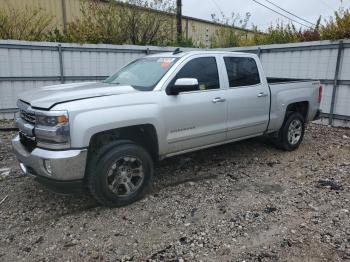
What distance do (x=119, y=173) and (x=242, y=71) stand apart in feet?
8.89

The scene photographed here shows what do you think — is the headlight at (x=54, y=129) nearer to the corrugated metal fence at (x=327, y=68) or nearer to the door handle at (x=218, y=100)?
the door handle at (x=218, y=100)

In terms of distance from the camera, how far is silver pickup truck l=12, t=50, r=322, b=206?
11.3 ft

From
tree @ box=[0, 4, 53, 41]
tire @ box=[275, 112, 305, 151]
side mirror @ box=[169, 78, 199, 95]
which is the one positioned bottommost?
tire @ box=[275, 112, 305, 151]

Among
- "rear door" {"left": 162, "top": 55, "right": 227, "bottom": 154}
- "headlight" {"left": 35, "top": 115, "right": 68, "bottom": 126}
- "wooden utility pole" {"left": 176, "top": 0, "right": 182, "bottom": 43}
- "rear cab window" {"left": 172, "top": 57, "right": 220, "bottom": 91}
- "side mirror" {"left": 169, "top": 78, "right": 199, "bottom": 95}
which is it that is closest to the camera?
"headlight" {"left": 35, "top": 115, "right": 68, "bottom": 126}

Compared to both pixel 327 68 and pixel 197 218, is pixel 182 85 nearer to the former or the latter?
pixel 197 218

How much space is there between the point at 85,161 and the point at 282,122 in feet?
12.7

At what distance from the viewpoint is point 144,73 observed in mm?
4652

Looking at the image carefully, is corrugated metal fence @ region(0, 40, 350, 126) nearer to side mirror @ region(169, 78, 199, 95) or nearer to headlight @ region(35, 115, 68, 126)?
side mirror @ region(169, 78, 199, 95)

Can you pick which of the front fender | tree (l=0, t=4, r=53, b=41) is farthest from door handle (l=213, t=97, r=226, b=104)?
tree (l=0, t=4, r=53, b=41)

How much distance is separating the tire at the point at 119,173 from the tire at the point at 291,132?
10.2 ft

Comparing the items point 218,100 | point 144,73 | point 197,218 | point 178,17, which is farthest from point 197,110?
→ point 178,17

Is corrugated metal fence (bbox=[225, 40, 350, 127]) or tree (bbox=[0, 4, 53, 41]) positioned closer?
corrugated metal fence (bbox=[225, 40, 350, 127])

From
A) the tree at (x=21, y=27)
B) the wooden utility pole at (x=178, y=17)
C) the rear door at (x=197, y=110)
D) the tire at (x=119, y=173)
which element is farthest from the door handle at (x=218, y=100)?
the wooden utility pole at (x=178, y=17)

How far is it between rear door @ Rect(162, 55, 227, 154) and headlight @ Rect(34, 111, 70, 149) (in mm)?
1255
